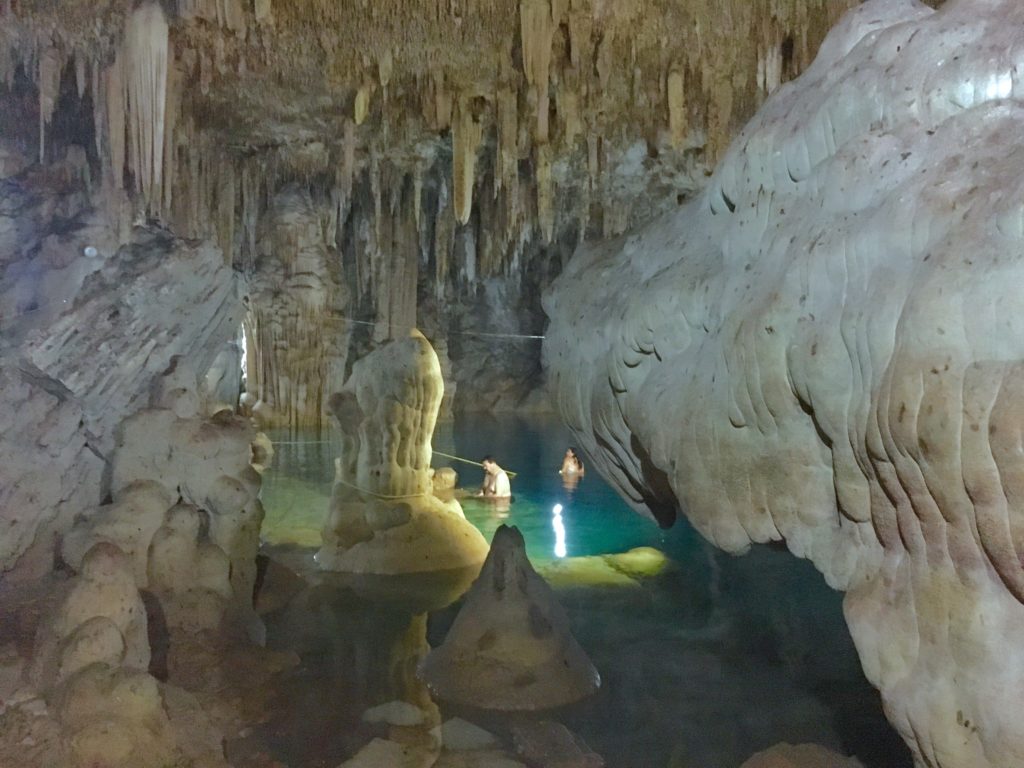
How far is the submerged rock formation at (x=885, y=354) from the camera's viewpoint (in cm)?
252

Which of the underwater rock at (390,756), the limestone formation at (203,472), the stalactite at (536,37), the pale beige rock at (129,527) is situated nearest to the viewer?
the underwater rock at (390,756)

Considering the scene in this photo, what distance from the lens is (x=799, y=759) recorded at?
13.4 ft

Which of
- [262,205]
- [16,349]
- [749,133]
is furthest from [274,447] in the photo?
[749,133]

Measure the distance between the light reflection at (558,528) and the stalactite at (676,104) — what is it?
4.65 metres

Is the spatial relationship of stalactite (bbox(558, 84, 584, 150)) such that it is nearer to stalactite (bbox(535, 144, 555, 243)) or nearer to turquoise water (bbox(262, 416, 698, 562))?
stalactite (bbox(535, 144, 555, 243))

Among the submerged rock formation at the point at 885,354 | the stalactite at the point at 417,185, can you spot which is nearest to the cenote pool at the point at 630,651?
the submerged rock formation at the point at 885,354

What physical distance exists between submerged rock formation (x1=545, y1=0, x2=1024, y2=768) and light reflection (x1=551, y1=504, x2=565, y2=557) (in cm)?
506

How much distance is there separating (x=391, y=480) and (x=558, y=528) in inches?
126

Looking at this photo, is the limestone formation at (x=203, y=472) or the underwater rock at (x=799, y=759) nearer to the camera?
the underwater rock at (x=799, y=759)

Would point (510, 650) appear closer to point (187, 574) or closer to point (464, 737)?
point (464, 737)

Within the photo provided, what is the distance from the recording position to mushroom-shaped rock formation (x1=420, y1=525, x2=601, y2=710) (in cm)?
513

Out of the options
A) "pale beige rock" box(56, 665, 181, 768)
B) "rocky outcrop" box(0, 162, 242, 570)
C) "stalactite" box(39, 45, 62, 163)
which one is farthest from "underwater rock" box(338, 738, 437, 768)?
"stalactite" box(39, 45, 62, 163)

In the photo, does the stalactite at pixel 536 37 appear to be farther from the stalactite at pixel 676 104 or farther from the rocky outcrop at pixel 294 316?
the rocky outcrop at pixel 294 316

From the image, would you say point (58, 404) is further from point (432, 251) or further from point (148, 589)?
point (432, 251)
